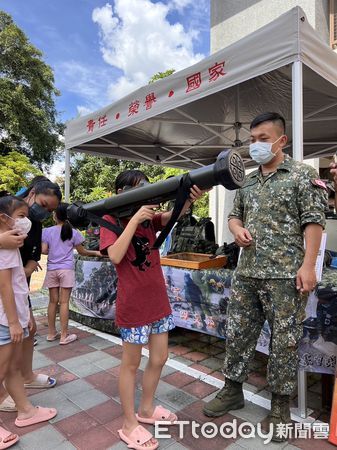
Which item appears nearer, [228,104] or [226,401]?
[226,401]

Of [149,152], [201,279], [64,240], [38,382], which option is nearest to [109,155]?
[149,152]

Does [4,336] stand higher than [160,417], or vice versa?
[4,336]

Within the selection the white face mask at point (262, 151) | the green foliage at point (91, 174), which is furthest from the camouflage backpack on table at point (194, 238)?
the green foliage at point (91, 174)

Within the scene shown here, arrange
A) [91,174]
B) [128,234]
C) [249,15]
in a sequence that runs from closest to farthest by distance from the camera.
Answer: [128,234]
[249,15]
[91,174]

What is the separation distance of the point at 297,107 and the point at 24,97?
13.8 meters

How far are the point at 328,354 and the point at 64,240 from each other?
2.52 metres

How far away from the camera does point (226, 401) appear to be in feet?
7.13

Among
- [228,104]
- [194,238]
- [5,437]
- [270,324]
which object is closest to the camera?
[5,437]

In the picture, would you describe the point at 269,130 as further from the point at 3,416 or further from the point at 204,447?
the point at 3,416

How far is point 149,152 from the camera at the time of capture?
5.64m

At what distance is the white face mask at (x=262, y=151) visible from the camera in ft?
6.34

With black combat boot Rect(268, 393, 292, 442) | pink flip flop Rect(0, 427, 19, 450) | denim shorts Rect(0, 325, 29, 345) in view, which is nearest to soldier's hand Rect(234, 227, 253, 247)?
black combat boot Rect(268, 393, 292, 442)

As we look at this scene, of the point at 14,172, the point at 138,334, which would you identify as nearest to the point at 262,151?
the point at 138,334

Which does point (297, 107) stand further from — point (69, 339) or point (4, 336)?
point (69, 339)
